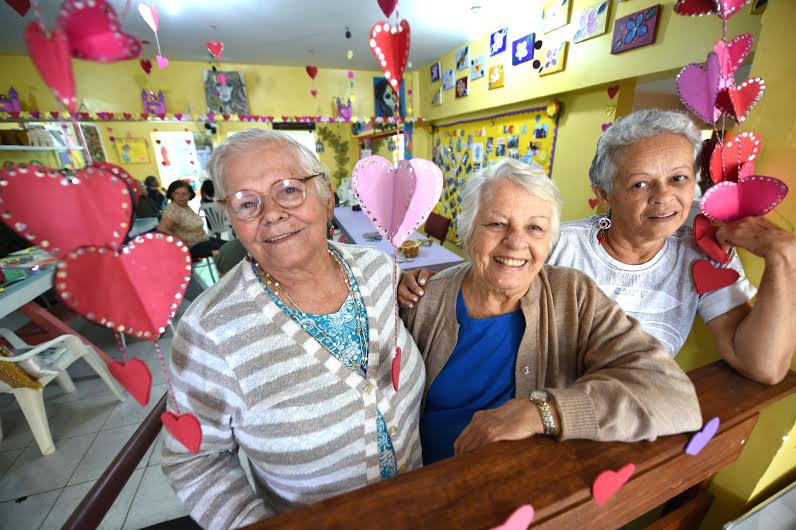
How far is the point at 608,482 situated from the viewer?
1.95 feet

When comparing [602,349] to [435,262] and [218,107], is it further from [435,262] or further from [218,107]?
[218,107]

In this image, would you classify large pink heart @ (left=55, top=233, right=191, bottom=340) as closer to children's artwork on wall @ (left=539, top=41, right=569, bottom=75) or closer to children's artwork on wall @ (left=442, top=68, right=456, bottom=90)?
children's artwork on wall @ (left=539, top=41, right=569, bottom=75)

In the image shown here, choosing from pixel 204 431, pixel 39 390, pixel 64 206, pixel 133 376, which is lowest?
pixel 39 390

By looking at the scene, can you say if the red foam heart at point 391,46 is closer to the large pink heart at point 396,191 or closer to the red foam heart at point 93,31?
the large pink heart at point 396,191

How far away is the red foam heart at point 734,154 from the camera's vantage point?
1.02m

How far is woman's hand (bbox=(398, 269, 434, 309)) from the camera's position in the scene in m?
1.22

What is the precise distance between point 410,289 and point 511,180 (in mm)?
512

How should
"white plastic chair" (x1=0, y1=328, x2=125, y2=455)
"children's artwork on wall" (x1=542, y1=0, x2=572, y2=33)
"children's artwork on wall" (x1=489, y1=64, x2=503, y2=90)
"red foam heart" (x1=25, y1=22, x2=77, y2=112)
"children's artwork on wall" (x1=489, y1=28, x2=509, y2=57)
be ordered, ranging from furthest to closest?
"children's artwork on wall" (x1=489, y1=64, x2=503, y2=90), "children's artwork on wall" (x1=489, y1=28, x2=509, y2=57), "children's artwork on wall" (x1=542, y1=0, x2=572, y2=33), "white plastic chair" (x1=0, y1=328, x2=125, y2=455), "red foam heart" (x1=25, y1=22, x2=77, y2=112)

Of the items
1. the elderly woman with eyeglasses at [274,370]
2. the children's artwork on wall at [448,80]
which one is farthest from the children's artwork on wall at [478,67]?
the elderly woman with eyeglasses at [274,370]

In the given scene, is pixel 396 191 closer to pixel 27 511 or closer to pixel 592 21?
pixel 27 511

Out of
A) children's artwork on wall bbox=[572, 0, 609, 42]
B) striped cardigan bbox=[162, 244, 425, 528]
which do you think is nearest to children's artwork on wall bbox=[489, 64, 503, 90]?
children's artwork on wall bbox=[572, 0, 609, 42]

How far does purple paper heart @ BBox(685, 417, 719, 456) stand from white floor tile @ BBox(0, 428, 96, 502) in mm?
3196

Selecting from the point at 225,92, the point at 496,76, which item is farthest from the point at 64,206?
the point at 225,92

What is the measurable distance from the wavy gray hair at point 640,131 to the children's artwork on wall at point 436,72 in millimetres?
4662
